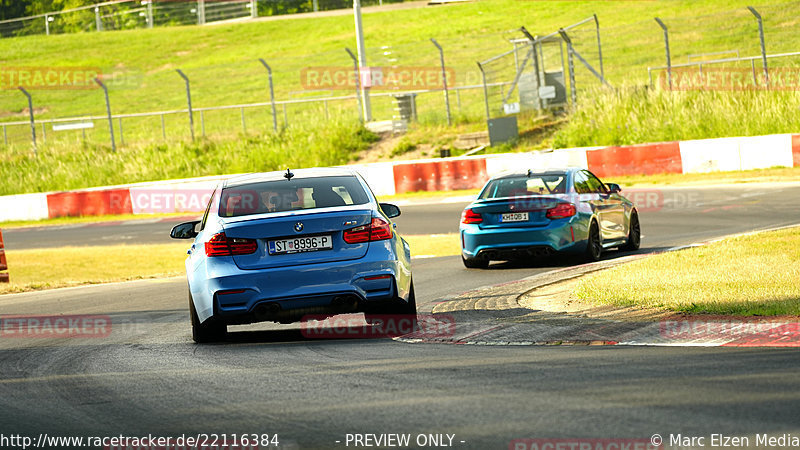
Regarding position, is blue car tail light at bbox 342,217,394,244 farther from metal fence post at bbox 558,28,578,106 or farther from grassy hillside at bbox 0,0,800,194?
metal fence post at bbox 558,28,578,106

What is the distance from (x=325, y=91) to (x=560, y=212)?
4212 cm

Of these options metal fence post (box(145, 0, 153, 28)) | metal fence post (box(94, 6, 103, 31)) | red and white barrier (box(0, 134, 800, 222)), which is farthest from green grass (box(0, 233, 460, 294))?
metal fence post (box(94, 6, 103, 31))

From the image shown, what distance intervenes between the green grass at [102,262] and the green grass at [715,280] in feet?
19.8

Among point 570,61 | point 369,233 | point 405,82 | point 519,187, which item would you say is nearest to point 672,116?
point 570,61

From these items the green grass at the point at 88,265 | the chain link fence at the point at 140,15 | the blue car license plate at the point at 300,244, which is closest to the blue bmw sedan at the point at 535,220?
the green grass at the point at 88,265

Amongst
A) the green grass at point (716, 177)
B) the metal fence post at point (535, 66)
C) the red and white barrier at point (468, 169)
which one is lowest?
the green grass at point (716, 177)

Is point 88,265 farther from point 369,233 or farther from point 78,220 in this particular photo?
point 78,220

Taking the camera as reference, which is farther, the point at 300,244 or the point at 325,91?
the point at 325,91

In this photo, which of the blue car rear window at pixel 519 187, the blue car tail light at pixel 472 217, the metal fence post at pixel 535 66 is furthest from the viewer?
the metal fence post at pixel 535 66

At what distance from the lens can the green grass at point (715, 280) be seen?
31.6ft

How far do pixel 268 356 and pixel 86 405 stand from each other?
6.59 ft

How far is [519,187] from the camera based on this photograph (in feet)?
52.2

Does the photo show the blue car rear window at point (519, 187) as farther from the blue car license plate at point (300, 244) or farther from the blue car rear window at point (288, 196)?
the blue car license plate at point (300, 244)

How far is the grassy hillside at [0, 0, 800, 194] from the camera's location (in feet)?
105
